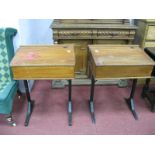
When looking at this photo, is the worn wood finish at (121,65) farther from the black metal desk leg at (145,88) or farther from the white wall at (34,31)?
the white wall at (34,31)

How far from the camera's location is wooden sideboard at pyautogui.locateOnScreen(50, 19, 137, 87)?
248 centimetres

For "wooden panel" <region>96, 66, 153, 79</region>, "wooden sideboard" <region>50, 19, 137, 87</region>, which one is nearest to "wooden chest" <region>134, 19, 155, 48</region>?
"wooden sideboard" <region>50, 19, 137, 87</region>

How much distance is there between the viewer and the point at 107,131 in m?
2.03

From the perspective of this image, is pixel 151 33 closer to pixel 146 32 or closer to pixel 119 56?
pixel 146 32

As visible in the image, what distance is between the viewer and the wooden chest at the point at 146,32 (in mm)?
2504

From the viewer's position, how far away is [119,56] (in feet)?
6.25

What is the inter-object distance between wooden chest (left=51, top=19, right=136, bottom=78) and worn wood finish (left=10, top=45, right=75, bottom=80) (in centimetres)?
73

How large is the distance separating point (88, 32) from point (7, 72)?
1238 millimetres

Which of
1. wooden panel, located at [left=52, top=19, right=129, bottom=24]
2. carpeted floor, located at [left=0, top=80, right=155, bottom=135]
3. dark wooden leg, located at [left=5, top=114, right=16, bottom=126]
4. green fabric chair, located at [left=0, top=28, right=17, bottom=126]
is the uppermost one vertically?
wooden panel, located at [left=52, top=19, right=129, bottom=24]

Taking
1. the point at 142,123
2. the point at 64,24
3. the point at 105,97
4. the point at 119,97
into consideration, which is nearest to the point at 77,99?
the point at 105,97


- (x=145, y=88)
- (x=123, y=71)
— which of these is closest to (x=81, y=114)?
(x=123, y=71)

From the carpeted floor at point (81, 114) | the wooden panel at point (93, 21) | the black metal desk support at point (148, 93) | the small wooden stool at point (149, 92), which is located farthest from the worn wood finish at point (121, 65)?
the wooden panel at point (93, 21)

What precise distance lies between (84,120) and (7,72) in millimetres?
1132

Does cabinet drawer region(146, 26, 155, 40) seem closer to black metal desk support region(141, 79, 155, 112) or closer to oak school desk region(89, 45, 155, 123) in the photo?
black metal desk support region(141, 79, 155, 112)
